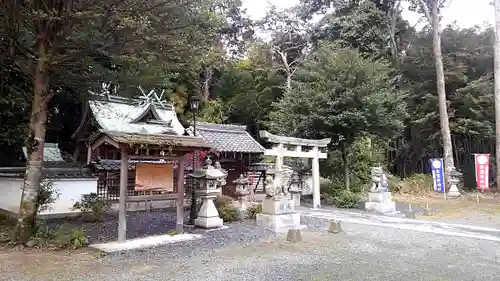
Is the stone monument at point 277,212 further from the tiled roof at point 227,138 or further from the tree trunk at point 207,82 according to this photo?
the tree trunk at point 207,82

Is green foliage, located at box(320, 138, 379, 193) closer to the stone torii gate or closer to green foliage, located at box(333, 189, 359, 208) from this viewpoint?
green foliage, located at box(333, 189, 359, 208)

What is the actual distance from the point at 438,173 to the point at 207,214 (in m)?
13.4

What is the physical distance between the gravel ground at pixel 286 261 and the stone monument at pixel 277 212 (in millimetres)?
945

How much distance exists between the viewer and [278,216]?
9.70 meters

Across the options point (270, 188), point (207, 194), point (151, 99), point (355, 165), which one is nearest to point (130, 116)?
point (151, 99)

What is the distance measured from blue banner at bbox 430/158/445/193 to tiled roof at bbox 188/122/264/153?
8.19 m

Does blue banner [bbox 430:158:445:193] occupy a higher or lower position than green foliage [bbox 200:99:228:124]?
lower

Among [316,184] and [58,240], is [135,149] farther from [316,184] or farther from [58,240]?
[316,184]

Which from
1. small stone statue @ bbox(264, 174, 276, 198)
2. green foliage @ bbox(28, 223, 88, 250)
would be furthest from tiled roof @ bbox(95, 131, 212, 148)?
small stone statue @ bbox(264, 174, 276, 198)

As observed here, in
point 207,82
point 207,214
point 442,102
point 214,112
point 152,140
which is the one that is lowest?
point 207,214

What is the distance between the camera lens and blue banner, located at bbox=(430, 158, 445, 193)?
17891 mm

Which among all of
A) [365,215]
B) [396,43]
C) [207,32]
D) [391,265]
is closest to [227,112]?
[396,43]

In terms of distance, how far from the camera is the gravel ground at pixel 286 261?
18.0 ft

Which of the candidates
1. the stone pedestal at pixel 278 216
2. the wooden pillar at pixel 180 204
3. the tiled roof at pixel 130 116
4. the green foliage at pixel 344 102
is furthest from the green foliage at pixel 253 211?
the tiled roof at pixel 130 116
